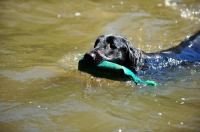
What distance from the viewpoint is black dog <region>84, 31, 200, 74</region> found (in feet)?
17.1

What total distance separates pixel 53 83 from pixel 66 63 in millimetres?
1293

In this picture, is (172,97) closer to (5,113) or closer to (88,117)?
(88,117)

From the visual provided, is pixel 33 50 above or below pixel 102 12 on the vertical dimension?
below

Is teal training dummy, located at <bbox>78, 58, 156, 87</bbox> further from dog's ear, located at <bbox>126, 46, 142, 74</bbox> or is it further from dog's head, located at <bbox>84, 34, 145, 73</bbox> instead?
dog's ear, located at <bbox>126, 46, 142, 74</bbox>

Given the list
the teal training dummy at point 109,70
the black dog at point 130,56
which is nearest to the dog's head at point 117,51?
the black dog at point 130,56

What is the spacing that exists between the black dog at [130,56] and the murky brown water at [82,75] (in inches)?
11.2

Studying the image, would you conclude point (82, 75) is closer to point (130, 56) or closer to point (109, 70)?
point (109, 70)

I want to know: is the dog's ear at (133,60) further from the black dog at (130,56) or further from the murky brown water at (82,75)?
the murky brown water at (82,75)

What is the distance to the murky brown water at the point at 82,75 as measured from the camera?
3494mm

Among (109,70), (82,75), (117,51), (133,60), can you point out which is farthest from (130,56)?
(82,75)

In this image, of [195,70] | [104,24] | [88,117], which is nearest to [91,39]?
[104,24]

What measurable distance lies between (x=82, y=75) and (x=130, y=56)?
96cm

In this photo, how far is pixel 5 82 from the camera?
4.60 metres

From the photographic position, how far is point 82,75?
5.09 metres
